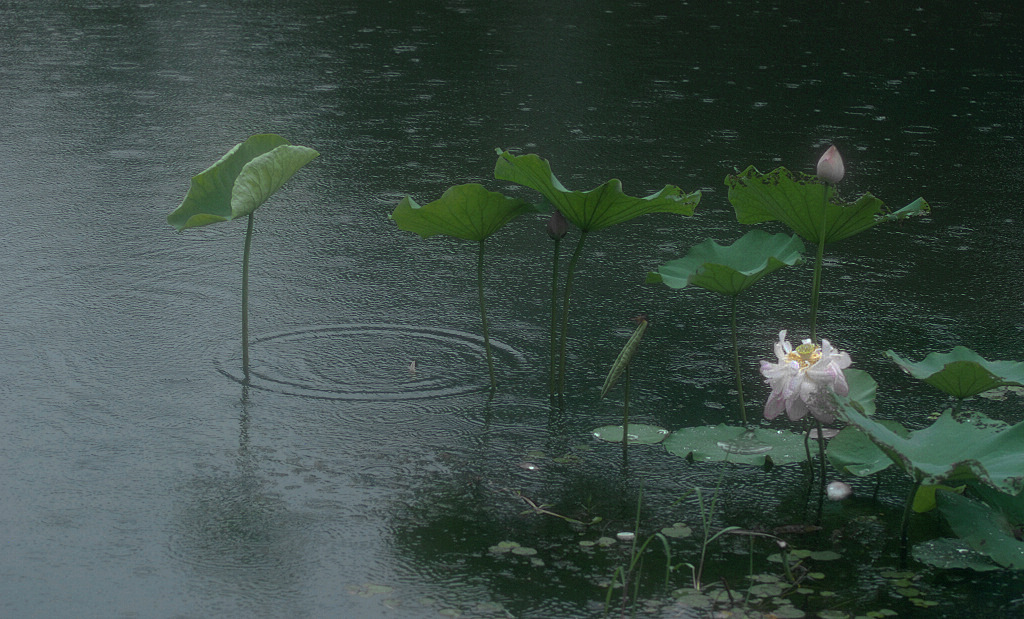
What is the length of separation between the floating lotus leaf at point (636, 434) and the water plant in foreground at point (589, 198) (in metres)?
0.55

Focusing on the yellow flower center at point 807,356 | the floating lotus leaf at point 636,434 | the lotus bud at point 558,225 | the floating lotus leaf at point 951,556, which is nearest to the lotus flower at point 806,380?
the yellow flower center at point 807,356

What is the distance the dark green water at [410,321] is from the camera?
8.32 ft

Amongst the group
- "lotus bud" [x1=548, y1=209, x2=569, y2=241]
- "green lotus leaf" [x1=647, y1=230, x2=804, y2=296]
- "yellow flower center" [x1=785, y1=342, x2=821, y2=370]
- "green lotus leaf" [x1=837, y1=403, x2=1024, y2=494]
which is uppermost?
"lotus bud" [x1=548, y1=209, x2=569, y2=241]

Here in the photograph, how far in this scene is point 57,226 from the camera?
506 cm

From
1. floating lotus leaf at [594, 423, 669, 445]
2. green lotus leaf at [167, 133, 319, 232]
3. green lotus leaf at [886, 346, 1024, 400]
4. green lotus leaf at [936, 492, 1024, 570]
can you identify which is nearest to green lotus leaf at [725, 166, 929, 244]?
green lotus leaf at [886, 346, 1024, 400]

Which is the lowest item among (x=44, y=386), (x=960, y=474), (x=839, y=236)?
(x=44, y=386)

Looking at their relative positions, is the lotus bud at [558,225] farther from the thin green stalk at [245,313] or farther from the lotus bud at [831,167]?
the thin green stalk at [245,313]

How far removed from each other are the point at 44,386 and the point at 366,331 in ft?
3.32

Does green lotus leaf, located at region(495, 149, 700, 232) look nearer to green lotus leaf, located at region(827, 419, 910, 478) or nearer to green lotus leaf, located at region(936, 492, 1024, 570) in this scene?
green lotus leaf, located at region(827, 419, 910, 478)

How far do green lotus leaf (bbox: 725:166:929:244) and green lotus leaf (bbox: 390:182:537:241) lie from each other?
0.57 meters

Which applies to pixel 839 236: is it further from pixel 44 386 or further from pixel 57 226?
pixel 57 226

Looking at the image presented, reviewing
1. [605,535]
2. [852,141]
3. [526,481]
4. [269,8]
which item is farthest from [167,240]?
[269,8]

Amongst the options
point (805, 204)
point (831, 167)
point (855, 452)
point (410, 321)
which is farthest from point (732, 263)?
point (410, 321)

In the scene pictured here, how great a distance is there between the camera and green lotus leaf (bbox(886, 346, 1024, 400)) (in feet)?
8.87
